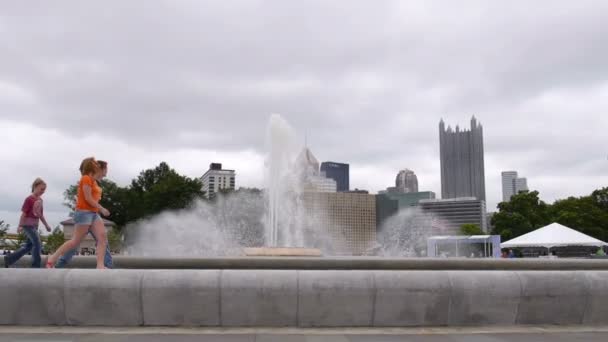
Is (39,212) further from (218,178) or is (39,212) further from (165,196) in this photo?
(218,178)

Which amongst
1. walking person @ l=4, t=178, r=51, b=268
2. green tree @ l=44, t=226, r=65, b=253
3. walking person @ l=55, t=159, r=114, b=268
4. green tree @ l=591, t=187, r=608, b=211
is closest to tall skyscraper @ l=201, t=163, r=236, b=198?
green tree @ l=44, t=226, r=65, b=253

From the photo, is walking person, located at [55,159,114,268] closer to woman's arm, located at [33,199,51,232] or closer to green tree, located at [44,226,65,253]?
woman's arm, located at [33,199,51,232]

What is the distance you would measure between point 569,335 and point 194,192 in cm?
5452

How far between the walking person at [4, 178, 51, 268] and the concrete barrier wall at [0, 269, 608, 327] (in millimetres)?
2469

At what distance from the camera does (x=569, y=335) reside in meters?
5.50

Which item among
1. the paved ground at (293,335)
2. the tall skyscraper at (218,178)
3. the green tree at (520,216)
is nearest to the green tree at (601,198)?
the green tree at (520,216)

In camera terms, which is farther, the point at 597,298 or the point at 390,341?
the point at 597,298

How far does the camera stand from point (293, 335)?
5.26 m

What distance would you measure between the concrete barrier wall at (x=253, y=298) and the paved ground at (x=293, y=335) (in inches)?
5.0

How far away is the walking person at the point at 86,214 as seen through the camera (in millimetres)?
6953

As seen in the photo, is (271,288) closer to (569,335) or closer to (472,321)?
(472,321)

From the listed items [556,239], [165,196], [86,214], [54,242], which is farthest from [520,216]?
[86,214]

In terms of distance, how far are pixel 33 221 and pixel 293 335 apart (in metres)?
4.96

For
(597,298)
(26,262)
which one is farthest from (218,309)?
(26,262)
